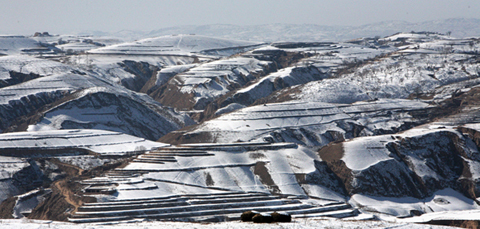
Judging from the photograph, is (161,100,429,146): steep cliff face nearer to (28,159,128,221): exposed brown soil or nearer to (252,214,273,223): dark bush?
(28,159,128,221): exposed brown soil

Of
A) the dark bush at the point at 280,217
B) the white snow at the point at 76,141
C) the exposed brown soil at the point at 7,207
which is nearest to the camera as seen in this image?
the dark bush at the point at 280,217

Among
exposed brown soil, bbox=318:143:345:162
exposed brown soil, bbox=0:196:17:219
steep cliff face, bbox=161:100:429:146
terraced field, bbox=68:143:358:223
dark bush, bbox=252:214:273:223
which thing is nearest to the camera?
dark bush, bbox=252:214:273:223

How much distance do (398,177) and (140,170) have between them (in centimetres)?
4161

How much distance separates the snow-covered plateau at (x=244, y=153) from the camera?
205 ft

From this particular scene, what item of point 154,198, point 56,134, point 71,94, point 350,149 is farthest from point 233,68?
point 154,198

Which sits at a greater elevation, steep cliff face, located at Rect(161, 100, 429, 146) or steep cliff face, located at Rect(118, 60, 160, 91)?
steep cliff face, located at Rect(118, 60, 160, 91)

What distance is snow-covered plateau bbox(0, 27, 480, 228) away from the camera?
6241cm

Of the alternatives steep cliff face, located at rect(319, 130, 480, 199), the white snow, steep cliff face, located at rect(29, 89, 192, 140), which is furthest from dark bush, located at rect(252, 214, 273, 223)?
steep cliff face, located at rect(29, 89, 192, 140)

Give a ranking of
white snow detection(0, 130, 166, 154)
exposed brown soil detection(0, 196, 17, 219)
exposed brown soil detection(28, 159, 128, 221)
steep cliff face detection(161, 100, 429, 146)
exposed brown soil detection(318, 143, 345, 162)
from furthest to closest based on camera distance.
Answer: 1. steep cliff face detection(161, 100, 429, 146)
2. white snow detection(0, 130, 166, 154)
3. exposed brown soil detection(318, 143, 345, 162)
4. exposed brown soil detection(0, 196, 17, 219)
5. exposed brown soil detection(28, 159, 128, 221)

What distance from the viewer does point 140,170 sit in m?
74.7

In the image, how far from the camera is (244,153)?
266 ft

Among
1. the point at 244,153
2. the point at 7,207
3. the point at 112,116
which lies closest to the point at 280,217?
the point at 244,153

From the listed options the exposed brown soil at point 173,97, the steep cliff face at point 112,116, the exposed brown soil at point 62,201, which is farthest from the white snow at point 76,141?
the exposed brown soil at point 173,97

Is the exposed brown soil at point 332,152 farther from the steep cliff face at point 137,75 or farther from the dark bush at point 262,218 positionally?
the steep cliff face at point 137,75
